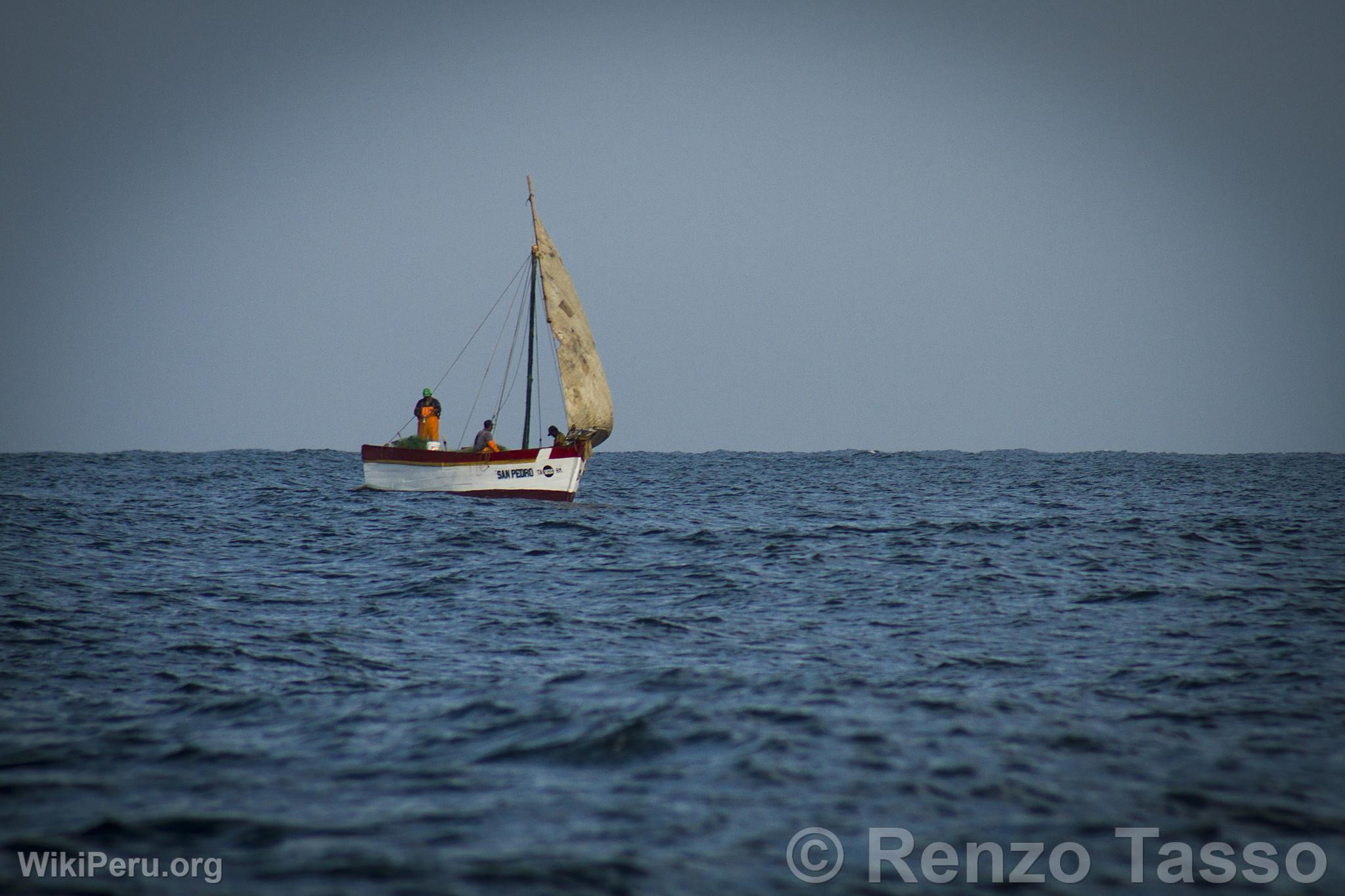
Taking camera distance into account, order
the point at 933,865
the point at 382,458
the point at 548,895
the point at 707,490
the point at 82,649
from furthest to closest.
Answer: the point at 707,490, the point at 382,458, the point at 82,649, the point at 933,865, the point at 548,895

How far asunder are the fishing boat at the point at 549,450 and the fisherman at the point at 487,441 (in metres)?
0.35

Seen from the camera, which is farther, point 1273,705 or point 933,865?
point 1273,705

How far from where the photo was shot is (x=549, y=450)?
31938 millimetres

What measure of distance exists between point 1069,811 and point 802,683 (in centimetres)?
338

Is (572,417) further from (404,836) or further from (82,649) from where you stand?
(404,836)

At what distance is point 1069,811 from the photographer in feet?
18.9

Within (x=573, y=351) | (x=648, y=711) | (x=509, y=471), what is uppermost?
(x=573, y=351)

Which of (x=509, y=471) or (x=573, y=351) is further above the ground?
(x=573, y=351)

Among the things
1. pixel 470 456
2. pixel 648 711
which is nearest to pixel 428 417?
pixel 470 456

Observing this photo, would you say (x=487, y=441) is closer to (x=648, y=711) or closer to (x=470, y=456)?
(x=470, y=456)

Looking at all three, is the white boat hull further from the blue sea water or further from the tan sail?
the blue sea water

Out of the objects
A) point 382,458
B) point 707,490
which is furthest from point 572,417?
point 707,490

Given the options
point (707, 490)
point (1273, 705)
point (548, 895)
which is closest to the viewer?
point (548, 895)

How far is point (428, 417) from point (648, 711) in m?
27.0
